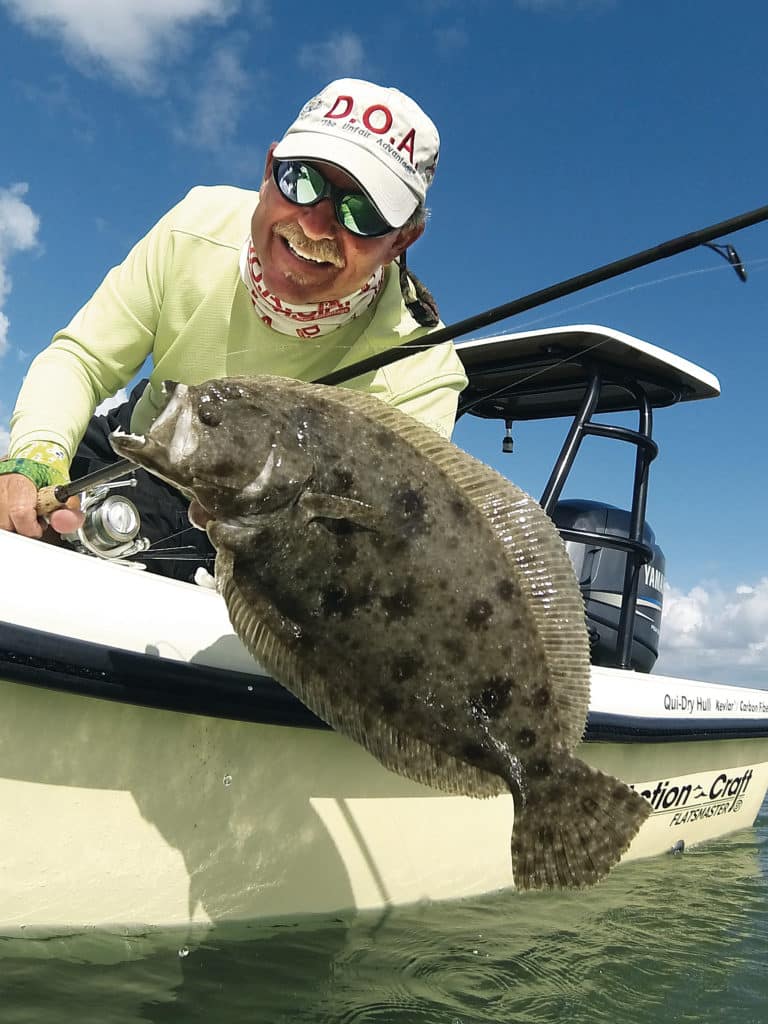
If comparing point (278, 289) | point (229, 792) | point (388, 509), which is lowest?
point (229, 792)

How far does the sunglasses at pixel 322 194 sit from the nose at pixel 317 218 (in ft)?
0.05

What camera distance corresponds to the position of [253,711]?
2639 mm

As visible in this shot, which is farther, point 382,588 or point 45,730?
point 45,730

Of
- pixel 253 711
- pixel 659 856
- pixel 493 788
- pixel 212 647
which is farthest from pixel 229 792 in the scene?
pixel 659 856

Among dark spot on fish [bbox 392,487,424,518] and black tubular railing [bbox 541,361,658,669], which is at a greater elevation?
black tubular railing [bbox 541,361,658,669]

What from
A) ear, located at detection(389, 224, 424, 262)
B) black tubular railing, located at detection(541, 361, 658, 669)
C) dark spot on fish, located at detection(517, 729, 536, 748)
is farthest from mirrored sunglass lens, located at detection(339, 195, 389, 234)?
black tubular railing, located at detection(541, 361, 658, 669)

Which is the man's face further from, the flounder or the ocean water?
the ocean water

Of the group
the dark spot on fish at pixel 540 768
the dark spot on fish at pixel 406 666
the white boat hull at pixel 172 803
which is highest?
the dark spot on fish at pixel 406 666

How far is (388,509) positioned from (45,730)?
1.23 metres

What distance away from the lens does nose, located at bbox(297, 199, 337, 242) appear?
2811 mm

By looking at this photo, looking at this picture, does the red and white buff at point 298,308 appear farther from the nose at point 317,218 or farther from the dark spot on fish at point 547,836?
the dark spot on fish at point 547,836

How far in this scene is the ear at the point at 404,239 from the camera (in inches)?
122

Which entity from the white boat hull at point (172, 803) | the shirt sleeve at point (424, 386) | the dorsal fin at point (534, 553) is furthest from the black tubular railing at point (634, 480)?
the dorsal fin at point (534, 553)

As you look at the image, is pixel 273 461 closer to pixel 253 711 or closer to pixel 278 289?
pixel 253 711
